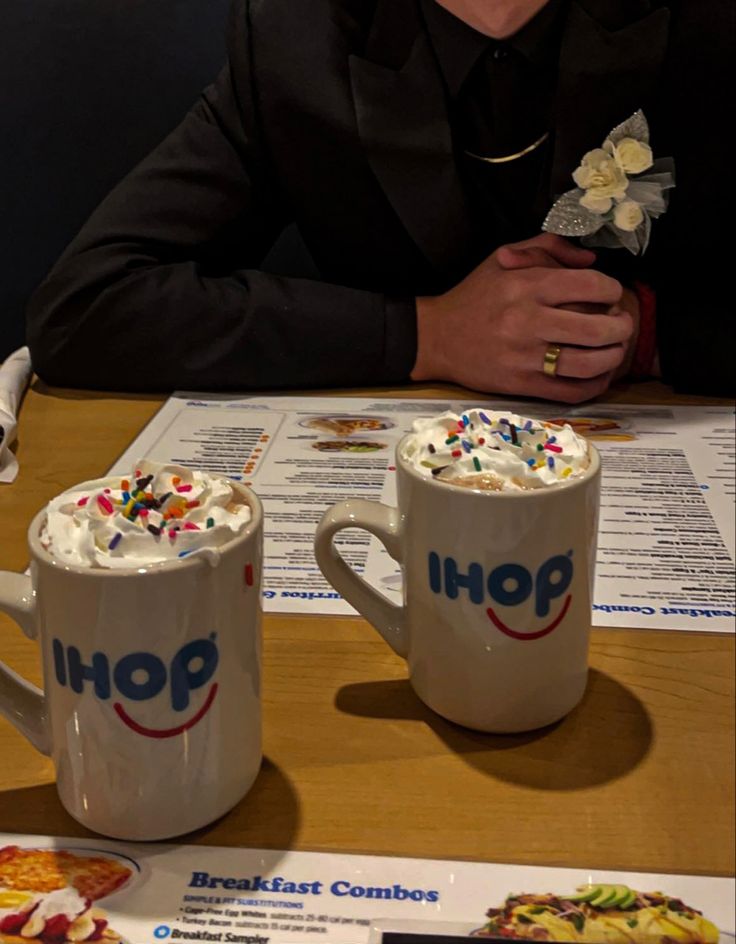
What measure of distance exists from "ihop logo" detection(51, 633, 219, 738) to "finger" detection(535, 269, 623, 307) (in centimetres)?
68

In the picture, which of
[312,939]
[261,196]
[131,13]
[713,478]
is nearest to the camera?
[312,939]

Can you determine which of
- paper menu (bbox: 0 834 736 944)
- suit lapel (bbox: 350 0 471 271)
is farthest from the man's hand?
paper menu (bbox: 0 834 736 944)

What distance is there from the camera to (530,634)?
19.7 inches

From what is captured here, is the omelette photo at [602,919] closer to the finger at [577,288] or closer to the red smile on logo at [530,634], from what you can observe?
the red smile on logo at [530,634]

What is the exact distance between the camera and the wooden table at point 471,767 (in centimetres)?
46

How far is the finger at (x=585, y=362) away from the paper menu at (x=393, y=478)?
0.13ft

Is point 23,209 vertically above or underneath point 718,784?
above

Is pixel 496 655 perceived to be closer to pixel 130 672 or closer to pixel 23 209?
pixel 130 672

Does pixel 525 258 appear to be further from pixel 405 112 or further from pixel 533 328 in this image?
pixel 405 112

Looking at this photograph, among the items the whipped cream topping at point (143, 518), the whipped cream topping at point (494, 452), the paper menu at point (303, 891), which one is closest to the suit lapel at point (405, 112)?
the whipped cream topping at point (494, 452)

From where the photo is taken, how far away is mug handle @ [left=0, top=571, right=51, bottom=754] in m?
0.45

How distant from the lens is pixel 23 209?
5.00ft

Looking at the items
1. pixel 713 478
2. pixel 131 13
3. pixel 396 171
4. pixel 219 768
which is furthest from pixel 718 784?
pixel 131 13

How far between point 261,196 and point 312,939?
39.7 inches
